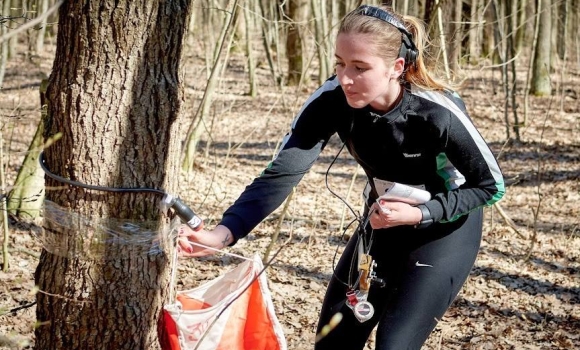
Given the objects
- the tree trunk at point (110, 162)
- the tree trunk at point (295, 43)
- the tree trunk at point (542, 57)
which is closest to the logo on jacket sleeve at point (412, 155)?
the tree trunk at point (110, 162)

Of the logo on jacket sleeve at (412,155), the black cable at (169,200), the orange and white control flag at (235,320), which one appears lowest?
the orange and white control flag at (235,320)

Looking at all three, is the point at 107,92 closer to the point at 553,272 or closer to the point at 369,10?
the point at 369,10

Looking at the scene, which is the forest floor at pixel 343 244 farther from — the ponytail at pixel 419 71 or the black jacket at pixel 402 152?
the ponytail at pixel 419 71

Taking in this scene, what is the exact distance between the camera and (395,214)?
2650 millimetres

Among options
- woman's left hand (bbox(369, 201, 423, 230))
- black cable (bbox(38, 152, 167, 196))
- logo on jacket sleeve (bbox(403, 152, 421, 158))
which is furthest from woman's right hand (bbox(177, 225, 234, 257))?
logo on jacket sleeve (bbox(403, 152, 421, 158))

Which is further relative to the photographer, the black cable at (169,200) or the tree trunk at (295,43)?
the tree trunk at (295,43)

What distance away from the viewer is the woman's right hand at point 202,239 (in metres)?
2.64

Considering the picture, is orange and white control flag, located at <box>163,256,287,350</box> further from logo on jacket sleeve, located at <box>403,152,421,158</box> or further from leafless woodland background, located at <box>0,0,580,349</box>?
logo on jacket sleeve, located at <box>403,152,421,158</box>

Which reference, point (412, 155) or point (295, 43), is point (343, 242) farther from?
point (295, 43)

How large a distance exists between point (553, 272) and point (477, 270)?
0.72m

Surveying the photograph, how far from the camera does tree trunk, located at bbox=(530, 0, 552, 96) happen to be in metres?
16.5

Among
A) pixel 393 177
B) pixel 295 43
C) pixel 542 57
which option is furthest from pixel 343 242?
pixel 542 57

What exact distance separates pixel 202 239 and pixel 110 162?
0.51m

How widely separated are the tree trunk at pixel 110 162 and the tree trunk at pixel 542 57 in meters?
15.0
